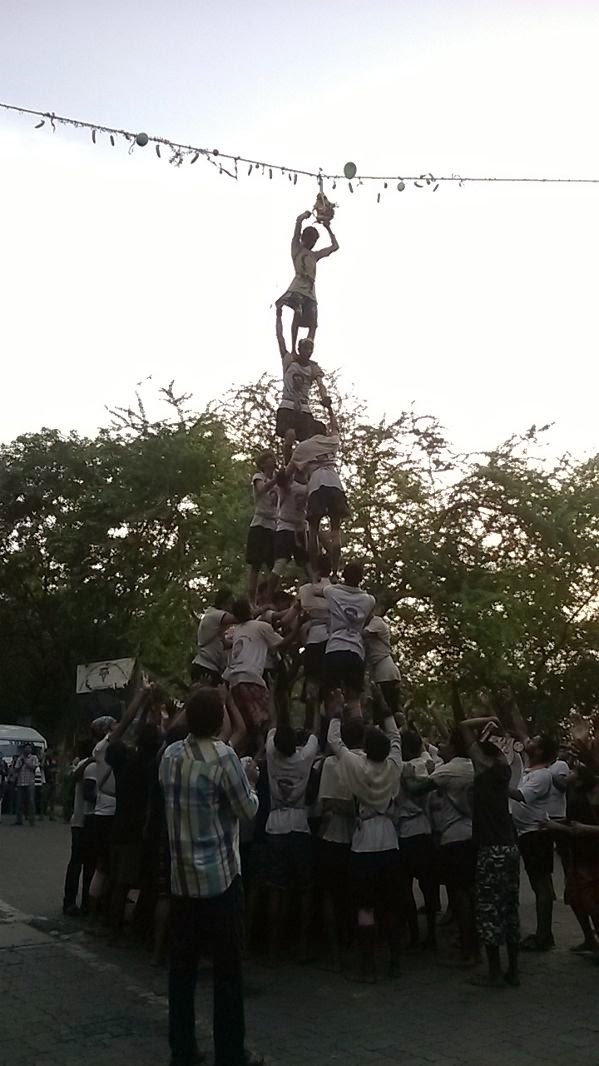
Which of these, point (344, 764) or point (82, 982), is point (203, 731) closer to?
point (344, 764)

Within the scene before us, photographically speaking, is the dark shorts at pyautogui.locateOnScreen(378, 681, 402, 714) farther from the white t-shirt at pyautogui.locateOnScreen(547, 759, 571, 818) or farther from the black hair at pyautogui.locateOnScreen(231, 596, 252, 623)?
the white t-shirt at pyautogui.locateOnScreen(547, 759, 571, 818)

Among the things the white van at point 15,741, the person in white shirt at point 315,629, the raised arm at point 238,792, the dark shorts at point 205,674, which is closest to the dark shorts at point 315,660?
the person in white shirt at point 315,629

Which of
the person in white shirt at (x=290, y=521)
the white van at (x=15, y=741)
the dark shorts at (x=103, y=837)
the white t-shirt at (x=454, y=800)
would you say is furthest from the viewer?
the white van at (x=15, y=741)

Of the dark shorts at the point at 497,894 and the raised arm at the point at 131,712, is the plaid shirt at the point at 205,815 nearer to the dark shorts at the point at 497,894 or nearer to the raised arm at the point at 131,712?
the dark shorts at the point at 497,894

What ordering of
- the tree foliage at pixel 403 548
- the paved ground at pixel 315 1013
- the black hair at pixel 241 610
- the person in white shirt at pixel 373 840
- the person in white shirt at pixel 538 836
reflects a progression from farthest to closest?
the tree foliage at pixel 403 548 → the black hair at pixel 241 610 → the person in white shirt at pixel 538 836 → the person in white shirt at pixel 373 840 → the paved ground at pixel 315 1013

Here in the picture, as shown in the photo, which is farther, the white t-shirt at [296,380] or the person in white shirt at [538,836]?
the white t-shirt at [296,380]

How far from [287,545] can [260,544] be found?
407mm

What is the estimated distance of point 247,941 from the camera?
887 centimetres

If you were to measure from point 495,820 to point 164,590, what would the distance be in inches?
735

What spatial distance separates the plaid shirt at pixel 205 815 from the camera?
520 cm

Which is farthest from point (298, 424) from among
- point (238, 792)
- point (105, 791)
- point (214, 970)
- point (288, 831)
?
point (214, 970)

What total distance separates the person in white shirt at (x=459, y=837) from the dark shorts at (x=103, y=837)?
343 cm

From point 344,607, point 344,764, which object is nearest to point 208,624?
point 344,607

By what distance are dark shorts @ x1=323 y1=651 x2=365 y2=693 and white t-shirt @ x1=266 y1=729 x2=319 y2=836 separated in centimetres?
133
